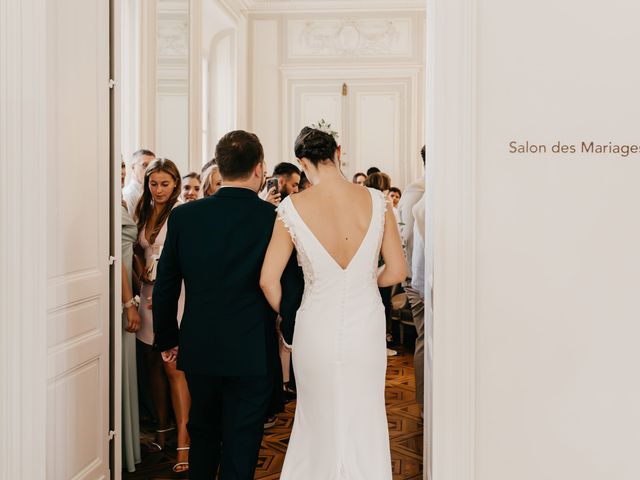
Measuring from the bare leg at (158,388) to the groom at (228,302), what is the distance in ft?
3.68

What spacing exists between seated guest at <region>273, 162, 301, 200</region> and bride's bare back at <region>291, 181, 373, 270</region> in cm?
235

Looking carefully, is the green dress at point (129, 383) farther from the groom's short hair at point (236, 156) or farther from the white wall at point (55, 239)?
the groom's short hair at point (236, 156)

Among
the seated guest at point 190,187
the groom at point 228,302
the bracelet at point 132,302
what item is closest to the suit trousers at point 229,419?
the groom at point 228,302

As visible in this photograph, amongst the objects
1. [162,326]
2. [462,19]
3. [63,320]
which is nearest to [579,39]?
[462,19]

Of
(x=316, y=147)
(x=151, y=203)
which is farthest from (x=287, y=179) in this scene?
(x=316, y=147)

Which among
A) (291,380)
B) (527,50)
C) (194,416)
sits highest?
(527,50)

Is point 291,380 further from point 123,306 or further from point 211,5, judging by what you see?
point 211,5

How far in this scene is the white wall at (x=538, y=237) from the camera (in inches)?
84.5

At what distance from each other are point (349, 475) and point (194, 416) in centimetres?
71

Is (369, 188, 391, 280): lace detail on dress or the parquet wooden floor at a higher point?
(369, 188, 391, 280): lace detail on dress

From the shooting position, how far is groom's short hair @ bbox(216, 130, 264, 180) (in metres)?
2.58

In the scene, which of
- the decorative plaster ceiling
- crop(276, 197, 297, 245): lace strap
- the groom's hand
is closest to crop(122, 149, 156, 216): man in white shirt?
the groom's hand

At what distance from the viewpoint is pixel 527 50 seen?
2.16 metres

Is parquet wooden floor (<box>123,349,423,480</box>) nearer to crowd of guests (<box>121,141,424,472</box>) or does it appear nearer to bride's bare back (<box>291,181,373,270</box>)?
crowd of guests (<box>121,141,424,472</box>)
